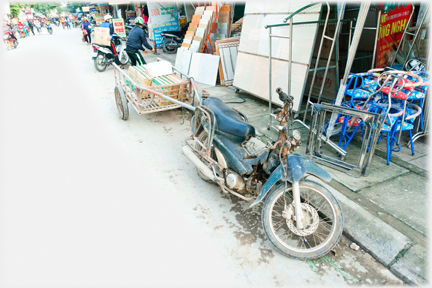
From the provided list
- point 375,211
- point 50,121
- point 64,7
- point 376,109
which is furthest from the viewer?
point 64,7

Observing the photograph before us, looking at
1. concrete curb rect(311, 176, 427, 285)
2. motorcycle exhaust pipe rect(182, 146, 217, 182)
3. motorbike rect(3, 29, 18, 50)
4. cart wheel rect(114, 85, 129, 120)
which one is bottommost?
concrete curb rect(311, 176, 427, 285)

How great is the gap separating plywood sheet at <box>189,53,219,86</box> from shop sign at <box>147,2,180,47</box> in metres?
5.33

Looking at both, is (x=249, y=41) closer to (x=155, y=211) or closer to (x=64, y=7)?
(x=155, y=211)

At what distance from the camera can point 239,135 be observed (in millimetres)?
2955

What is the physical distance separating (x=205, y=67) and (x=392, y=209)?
610cm

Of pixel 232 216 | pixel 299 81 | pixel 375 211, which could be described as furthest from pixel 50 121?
pixel 375 211

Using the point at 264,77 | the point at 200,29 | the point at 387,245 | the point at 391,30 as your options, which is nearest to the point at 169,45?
the point at 200,29

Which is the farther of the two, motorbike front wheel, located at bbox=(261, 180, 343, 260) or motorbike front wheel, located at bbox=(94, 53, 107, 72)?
motorbike front wheel, located at bbox=(94, 53, 107, 72)

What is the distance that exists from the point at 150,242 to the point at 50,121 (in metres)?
4.11

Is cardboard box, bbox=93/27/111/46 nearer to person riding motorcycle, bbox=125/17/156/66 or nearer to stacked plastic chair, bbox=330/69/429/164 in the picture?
person riding motorcycle, bbox=125/17/156/66

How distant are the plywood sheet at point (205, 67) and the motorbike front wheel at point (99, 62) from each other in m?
3.58

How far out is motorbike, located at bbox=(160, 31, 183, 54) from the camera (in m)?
12.0

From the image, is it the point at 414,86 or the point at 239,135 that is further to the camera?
the point at 414,86

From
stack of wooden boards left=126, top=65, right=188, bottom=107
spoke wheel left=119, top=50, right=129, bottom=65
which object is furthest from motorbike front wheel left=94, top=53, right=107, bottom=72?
stack of wooden boards left=126, top=65, right=188, bottom=107
